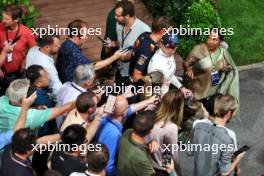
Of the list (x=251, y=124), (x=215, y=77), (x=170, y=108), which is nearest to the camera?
(x=170, y=108)

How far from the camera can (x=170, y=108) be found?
5.96 meters

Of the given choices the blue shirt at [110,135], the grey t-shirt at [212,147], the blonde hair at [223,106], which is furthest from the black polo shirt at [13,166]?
the blonde hair at [223,106]

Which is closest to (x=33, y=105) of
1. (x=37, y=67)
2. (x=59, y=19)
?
(x=37, y=67)

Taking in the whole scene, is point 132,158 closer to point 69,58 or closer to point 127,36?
point 69,58

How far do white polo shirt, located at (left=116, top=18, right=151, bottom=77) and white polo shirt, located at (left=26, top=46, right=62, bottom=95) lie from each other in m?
1.11

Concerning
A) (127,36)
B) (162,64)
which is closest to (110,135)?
(162,64)

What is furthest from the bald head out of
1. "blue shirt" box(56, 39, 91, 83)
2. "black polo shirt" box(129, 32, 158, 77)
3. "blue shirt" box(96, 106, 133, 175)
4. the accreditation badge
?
the accreditation badge

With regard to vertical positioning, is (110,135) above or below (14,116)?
below

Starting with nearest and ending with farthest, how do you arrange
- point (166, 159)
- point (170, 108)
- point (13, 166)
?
point (13, 166)
point (166, 159)
point (170, 108)

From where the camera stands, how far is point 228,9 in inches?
428

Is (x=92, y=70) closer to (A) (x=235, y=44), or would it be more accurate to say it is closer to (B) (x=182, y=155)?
(B) (x=182, y=155)

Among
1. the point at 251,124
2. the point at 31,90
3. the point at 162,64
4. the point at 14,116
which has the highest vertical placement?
the point at 162,64

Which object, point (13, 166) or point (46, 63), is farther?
point (46, 63)

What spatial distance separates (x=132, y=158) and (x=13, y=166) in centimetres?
121
